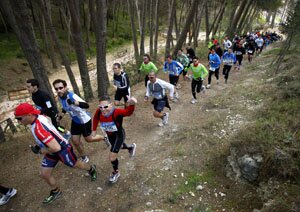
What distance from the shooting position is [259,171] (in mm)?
4742

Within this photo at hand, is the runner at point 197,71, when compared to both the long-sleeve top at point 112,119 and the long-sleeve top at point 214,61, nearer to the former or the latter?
the long-sleeve top at point 214,61

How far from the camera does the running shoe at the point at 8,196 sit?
5060 millimetres

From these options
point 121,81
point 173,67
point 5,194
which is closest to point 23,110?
point 5,194

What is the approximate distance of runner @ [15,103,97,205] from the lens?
394 centimetres

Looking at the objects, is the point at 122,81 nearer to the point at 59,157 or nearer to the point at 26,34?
the point at 26,34

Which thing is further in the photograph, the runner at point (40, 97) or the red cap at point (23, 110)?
the runner at point (40, 97)

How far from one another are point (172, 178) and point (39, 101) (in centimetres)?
374

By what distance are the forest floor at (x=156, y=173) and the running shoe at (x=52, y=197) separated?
4.0 inches

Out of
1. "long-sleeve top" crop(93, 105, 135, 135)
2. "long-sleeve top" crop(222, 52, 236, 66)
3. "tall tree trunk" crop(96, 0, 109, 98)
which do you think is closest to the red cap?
"long-sleeve top" crop(93, 105, 135, 135)

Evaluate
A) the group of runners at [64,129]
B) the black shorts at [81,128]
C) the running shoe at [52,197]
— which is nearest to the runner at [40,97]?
the group of runners at [64,129]

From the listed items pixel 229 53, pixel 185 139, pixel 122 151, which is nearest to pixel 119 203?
pixel 122 151

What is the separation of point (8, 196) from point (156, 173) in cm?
347

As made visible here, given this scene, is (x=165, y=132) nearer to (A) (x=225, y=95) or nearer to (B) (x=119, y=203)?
(B) (x=119, y=203)

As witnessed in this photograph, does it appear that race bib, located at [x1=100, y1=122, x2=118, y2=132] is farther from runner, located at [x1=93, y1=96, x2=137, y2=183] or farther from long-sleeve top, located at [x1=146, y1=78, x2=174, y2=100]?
long-sleeve top, located at [x1=146, y1=78, x2=174, y2=100]
